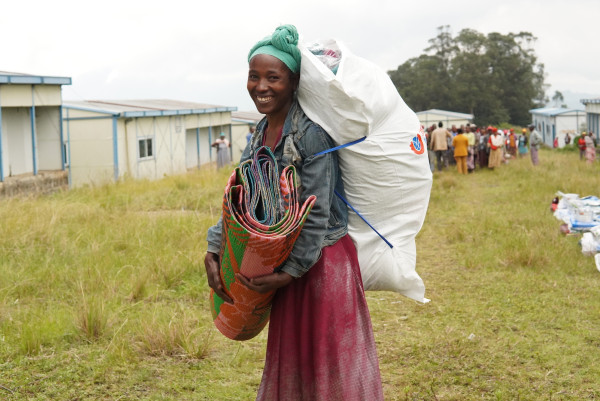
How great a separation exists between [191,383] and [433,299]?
235cm

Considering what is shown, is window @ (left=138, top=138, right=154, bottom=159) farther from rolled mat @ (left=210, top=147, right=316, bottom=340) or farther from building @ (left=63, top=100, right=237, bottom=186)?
rolled mat @ (left=210, top=147, right=316, bottom=340)

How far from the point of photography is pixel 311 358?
8.14ft

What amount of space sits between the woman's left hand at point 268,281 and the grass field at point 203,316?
1420 mm

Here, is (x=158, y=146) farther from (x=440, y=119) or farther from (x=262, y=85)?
(x=262, y=85)

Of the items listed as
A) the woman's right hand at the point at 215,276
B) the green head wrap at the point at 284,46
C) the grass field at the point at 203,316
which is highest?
the green head wrap at the point at 284,46

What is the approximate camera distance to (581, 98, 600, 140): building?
26.6 m

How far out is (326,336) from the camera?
2.40 meters

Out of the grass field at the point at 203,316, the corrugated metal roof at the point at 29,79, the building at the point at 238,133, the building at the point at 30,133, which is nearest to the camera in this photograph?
the grass field at the point at 203,316

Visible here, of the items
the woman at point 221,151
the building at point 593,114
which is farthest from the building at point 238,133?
the building at point 593,114

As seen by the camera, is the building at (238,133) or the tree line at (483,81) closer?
the building at (238,133)

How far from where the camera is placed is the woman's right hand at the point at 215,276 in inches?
99.2

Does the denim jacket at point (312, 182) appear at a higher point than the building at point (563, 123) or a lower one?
lower

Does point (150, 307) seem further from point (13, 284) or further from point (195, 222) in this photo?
point (195, 222)

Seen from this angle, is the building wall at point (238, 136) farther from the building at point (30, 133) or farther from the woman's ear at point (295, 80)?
the woman's ear at point (295, 80)
